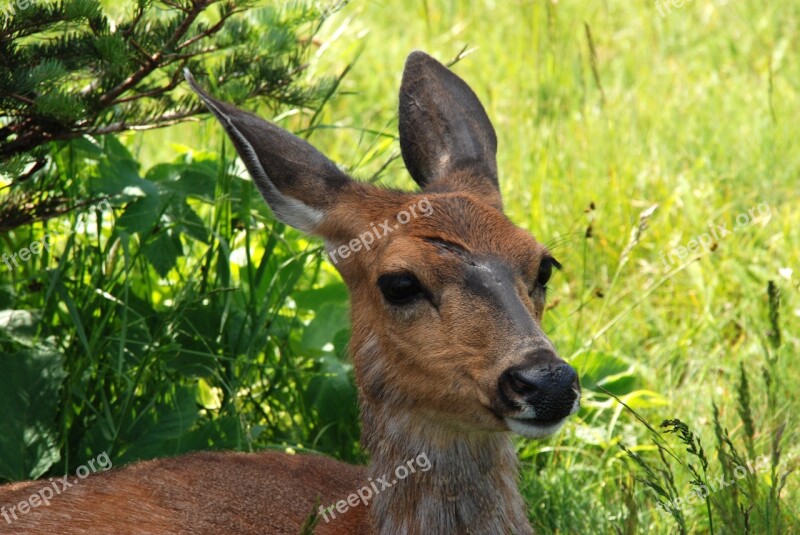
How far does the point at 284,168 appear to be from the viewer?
16.3 ft

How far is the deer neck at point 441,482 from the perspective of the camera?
4578mm

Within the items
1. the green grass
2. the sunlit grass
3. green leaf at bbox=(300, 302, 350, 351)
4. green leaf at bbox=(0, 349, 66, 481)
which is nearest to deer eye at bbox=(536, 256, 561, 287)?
the green grass

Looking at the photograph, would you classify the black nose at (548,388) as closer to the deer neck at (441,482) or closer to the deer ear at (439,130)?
the deer neck at (441,482)

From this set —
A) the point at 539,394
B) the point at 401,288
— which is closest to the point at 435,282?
the point at 401,288

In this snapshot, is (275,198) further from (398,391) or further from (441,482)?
(441,482)

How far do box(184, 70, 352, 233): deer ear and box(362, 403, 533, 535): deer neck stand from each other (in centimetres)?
90

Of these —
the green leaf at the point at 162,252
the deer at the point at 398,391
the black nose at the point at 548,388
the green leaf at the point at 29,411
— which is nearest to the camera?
the black nose at the point at 548,388

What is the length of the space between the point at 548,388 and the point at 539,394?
0.03 meters

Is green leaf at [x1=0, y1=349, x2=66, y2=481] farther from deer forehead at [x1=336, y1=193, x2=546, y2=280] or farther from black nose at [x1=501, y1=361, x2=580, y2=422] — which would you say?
black nose at [x1=501, y1=361, x2=580, y2=422]

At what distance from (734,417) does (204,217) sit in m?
2.86

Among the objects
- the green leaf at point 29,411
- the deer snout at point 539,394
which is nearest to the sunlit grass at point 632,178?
the deer snout at point 539,394

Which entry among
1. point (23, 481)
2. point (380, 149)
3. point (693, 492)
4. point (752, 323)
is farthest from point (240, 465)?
point (752, 323)

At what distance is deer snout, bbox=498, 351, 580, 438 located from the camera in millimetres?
4004

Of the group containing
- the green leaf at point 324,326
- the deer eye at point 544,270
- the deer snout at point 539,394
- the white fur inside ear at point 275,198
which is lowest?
the deer snout at point 539,394
